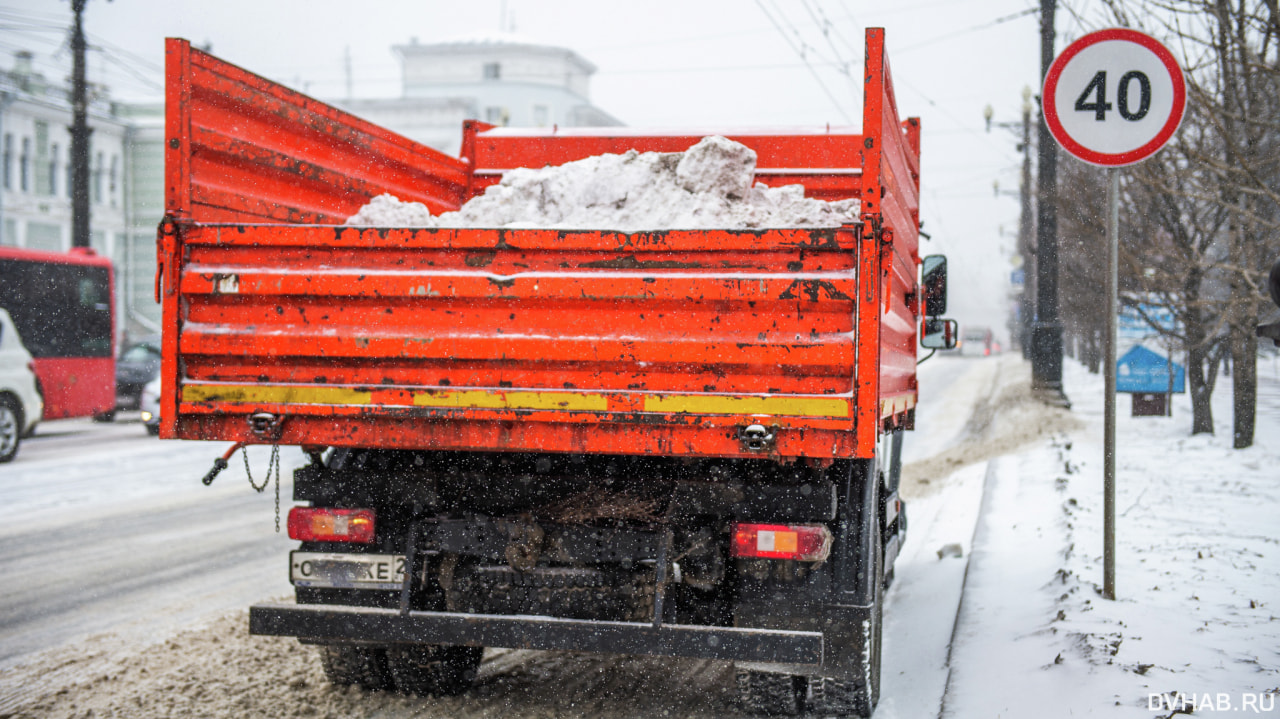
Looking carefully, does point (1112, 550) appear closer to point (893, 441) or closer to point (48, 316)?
point (893, 441)

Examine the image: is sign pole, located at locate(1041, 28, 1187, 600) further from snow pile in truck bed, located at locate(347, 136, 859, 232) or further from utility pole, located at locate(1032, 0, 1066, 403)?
utility pole, located at locate(1032, 0, 1066, 403)

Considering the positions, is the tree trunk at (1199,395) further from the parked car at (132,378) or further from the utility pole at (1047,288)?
the parked car at (132,378)

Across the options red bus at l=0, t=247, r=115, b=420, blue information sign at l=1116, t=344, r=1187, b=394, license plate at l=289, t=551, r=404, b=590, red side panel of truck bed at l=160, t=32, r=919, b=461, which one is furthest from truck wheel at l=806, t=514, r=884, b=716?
red bus at l=0, t=247, r=115, b=420

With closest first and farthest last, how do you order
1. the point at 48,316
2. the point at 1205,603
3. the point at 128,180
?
the point at 1205,603
the point at 48,316
the point at 128,180

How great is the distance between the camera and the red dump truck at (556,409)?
347 cm

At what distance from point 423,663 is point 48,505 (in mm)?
7325

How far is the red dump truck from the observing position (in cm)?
347

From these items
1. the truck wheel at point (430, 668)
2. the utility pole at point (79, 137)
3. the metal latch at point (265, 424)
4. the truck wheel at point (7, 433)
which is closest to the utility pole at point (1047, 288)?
the truck wheel at point (430, 668)

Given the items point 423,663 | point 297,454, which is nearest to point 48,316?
point 297,454

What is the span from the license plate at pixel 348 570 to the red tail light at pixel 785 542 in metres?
1.30

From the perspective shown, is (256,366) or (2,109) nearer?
(256,366)

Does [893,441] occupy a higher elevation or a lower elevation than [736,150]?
lower

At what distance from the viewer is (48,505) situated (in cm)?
1002

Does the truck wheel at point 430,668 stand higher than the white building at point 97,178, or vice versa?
the white building at point 97,178
